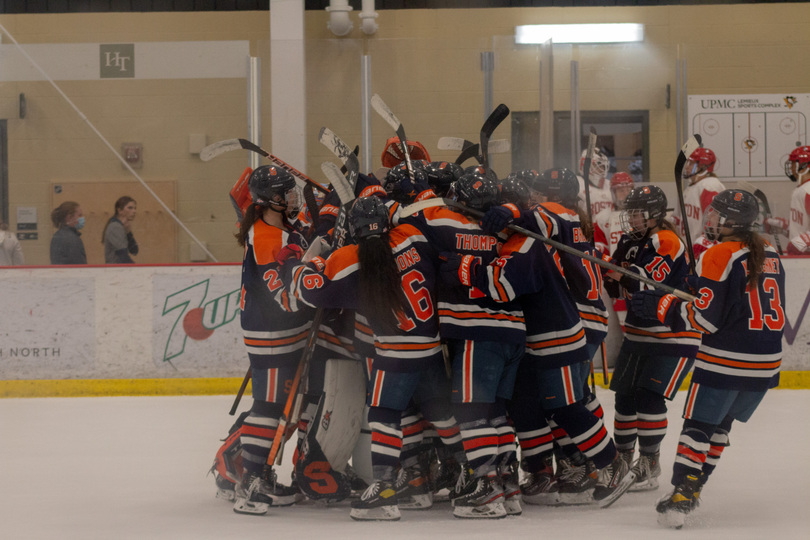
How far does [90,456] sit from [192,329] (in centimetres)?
174

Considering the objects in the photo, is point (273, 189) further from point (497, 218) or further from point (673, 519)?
point (673, 519)

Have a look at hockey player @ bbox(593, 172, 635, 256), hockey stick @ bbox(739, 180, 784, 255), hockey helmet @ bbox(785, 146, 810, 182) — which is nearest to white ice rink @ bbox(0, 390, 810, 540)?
hockey player @ bbox(593, 172, 635, 256)

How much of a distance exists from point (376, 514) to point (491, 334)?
0.70m

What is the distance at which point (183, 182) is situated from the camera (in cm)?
631

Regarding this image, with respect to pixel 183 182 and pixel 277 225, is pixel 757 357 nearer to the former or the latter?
pixel 277 225

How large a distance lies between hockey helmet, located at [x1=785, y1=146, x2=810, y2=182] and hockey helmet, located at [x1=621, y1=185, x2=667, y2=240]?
10.2ft

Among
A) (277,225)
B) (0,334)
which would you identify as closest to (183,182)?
(0,334)

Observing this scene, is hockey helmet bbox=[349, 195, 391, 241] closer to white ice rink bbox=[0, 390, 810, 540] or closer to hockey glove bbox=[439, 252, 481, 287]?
hockey glove bbox=[439, 252, 481, 287]

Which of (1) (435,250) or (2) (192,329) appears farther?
(2) (192,329)

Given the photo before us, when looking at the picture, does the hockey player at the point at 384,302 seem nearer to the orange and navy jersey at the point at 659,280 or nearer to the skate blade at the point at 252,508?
the skate blade at the point at 252,508

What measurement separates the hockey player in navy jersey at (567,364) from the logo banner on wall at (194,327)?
2.89 metres

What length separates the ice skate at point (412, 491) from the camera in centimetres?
337

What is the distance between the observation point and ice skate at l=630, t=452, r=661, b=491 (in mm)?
3643

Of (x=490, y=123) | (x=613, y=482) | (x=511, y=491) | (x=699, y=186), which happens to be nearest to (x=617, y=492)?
(x=613, y=482)
